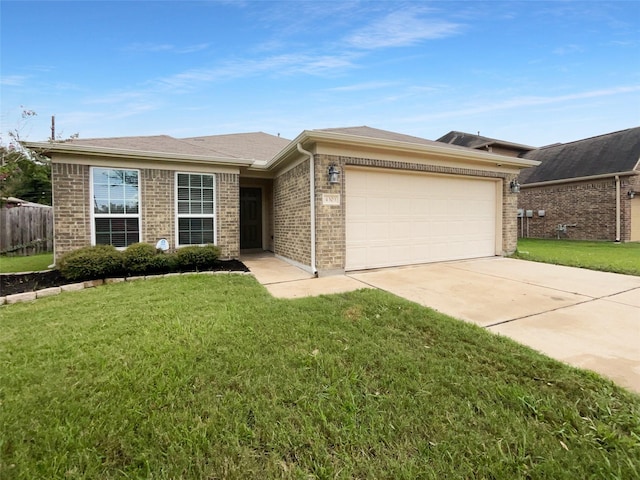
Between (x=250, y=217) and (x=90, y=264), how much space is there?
5.33m

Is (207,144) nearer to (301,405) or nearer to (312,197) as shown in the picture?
(312,197)

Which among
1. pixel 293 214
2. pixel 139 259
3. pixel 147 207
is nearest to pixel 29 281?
pixel 139 259

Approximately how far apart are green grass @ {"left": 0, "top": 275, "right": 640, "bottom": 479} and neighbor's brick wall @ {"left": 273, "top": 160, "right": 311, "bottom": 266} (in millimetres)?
3608

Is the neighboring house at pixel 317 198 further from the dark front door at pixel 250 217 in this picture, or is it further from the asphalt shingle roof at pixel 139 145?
the dark front door at pixel 250 217

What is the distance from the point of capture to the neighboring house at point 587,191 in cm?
1362

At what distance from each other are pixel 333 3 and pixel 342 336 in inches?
296

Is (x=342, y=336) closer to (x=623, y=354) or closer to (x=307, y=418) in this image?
(x=307, y=418)

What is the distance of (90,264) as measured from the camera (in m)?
5.62

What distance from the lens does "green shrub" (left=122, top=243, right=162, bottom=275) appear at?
6.06 metres

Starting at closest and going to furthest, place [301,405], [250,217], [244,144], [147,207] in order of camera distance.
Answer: [301,405]
[147,207]
[250,217]
[244,144]

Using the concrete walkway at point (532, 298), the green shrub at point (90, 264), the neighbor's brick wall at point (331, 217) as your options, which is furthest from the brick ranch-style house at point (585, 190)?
the green shrub at point (90, 264)

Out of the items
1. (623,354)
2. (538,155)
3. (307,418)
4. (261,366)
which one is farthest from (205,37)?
(538,155)

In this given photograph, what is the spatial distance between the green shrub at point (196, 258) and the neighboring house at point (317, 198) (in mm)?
1188

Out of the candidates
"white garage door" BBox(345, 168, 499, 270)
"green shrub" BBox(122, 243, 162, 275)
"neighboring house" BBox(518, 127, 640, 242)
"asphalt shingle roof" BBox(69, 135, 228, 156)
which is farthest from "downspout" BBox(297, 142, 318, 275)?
"neighboring house" BBox(518, 127, 640, 242)
